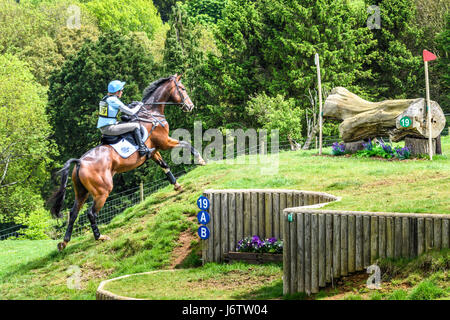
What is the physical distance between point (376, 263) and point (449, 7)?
125 ft

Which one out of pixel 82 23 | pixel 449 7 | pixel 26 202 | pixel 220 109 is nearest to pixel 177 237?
pixel 220 109

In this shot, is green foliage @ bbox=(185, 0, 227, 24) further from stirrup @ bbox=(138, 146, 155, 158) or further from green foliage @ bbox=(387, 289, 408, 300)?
green foliage @ bbox=(387, 289, 408, 300)

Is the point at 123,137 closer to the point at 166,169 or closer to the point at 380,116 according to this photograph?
the point at 166,169

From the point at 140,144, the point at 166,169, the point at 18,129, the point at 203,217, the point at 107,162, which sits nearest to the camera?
the point at 203,217

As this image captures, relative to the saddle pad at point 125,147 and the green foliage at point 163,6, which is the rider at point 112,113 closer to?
the saddle pad at point 125,147

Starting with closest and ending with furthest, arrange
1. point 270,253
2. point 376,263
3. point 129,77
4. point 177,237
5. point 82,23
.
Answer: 1. point 376,263
2. point 270,253
3. point 177,237
4. point 129,77
5. point 82,23

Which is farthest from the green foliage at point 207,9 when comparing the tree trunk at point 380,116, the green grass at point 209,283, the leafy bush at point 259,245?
the green grass at point 209,283

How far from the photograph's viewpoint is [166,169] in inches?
799

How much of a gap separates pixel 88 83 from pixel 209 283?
31840 millimetres

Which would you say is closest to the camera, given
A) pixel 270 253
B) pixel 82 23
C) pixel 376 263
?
pixel 376 263

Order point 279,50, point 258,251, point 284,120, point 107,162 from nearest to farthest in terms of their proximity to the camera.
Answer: point 258,251
point 107,162
point 284,120
point 279,50

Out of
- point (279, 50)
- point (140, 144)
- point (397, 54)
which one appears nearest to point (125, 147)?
point (140, 144)

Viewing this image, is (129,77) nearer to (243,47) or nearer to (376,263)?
(243,47)

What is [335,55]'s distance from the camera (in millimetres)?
39781
